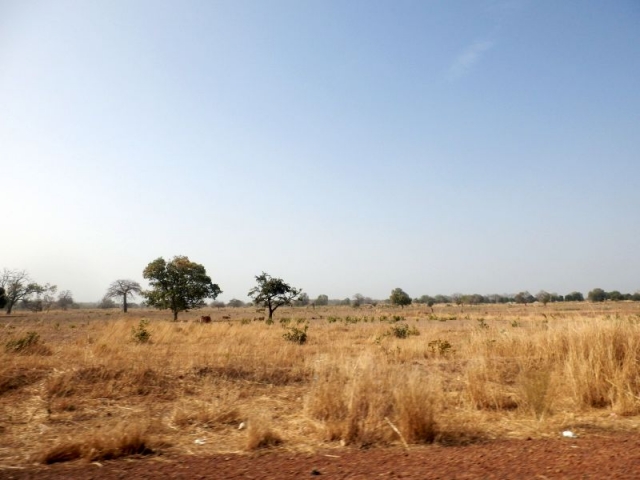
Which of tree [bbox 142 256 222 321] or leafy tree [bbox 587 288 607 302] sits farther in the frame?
leafy tree [bbox 587 288 607 302]

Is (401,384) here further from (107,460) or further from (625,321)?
(625,321)

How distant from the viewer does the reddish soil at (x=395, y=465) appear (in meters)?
4.18

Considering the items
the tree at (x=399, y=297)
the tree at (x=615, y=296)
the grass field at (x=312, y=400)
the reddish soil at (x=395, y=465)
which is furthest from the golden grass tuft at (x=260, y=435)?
the tree at (x=615, y=296)

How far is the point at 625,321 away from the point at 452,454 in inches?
291

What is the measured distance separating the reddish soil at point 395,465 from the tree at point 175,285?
1493 inches

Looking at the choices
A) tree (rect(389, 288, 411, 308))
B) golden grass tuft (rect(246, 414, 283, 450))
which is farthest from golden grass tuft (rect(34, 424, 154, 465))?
tree (rect(389, 288, 411, 308))

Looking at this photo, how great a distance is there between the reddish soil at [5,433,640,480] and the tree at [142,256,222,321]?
124ft

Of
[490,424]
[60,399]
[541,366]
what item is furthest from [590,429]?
[60,399]

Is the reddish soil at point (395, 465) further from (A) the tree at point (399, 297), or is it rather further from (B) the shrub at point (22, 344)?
(A) the tree at point (399, 297)

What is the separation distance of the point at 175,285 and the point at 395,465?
132 ft

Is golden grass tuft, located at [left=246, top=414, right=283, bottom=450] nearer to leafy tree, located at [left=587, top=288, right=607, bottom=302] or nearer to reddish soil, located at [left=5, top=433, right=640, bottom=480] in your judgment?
reddish soil, located at [left=5, top=433, right=640, bottom=480]

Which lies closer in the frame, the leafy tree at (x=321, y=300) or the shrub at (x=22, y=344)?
the shrub at (x=22, y=344)

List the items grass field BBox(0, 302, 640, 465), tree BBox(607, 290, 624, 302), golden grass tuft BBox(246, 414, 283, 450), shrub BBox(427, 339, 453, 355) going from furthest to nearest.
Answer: tree BBox(607, 290, 624, 302), shrub BBox(427, 339, 453, 355), grass field BBox(0, 302, 640, 465), golden grass tuft BBox(246, 414, 283, 450)

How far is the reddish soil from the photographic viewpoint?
164 inches
